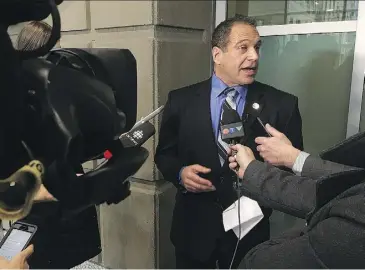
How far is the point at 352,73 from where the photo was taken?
173cm

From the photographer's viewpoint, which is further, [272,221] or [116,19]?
[272,221]

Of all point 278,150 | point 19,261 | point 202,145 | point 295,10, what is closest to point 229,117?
point 278,150

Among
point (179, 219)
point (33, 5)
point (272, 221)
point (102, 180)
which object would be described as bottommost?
point (272, 221)

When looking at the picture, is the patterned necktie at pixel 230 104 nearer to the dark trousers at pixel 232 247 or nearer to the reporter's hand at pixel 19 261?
the dark trousers at pixel 232 247

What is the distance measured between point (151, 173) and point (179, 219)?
1.39 ft

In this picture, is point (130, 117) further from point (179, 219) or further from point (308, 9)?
point (308, 9)

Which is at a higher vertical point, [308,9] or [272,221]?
[308,9]

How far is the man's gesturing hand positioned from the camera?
1326 mm

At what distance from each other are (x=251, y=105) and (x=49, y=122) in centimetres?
100

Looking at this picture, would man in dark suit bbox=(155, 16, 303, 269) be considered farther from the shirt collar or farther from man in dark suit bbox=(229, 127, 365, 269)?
man in dark suit bbox=(229, 127, 365, 269)

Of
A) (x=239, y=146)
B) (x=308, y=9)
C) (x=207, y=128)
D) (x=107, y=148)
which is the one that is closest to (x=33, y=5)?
(x=107, y=148)

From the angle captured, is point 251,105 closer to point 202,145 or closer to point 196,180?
point 202,145

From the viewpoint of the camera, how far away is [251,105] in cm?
136

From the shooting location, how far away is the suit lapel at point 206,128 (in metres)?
1.38
